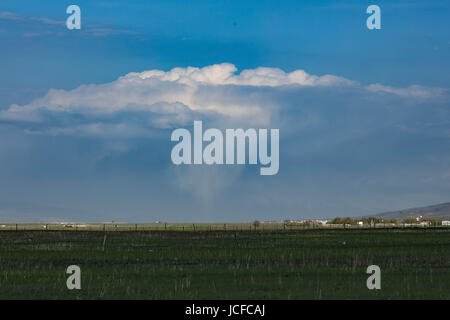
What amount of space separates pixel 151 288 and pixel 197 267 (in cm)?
1516

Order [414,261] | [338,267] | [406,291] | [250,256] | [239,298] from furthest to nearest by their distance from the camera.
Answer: [250,256], [414,261], [338,267], [406,291], [239,298]

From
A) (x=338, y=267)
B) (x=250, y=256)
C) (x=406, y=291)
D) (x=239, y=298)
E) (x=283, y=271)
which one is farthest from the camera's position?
(x=250, y=256)

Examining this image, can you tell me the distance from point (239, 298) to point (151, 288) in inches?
280

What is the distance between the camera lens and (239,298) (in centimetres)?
3544

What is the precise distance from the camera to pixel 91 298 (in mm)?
36656
